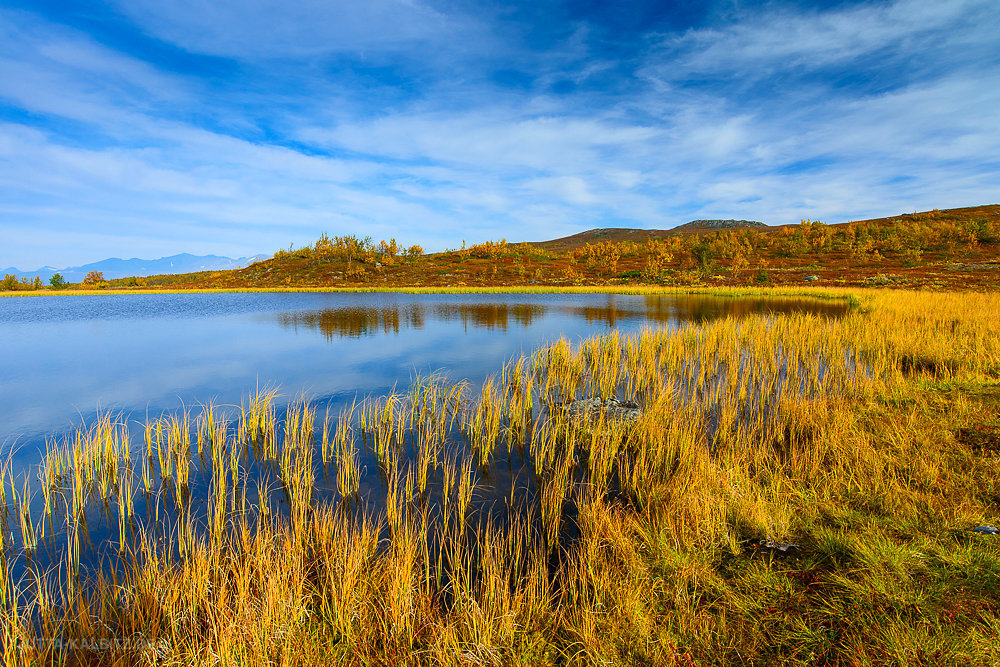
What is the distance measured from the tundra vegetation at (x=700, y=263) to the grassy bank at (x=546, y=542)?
1541 inches

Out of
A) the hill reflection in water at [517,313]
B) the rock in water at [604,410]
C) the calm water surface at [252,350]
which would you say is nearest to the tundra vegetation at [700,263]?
the hill reflection in water at [517,313]

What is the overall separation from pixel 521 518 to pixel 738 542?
8.09 ft

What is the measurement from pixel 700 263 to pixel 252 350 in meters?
56.9

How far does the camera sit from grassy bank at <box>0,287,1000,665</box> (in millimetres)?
2898

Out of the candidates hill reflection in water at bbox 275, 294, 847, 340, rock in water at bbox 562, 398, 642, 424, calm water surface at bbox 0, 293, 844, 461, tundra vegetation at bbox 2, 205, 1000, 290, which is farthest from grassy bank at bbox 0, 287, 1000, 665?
tundra vegetation at bbox 2, 205, 1000, 290

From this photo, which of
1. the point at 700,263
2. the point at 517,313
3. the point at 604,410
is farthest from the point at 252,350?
the point at 700,263

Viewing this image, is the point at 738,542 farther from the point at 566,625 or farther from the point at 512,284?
the point at 512,284

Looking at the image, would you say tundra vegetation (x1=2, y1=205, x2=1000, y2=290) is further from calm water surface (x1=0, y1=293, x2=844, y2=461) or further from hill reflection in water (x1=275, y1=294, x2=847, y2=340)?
calm water surface (x1=0, y1=293, x2=844, y2=461)

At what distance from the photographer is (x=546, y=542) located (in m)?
4.67

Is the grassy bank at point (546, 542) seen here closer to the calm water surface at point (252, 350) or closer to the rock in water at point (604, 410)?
the rock in water at point (604, 410)

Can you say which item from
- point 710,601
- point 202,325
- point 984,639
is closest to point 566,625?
point 710,601

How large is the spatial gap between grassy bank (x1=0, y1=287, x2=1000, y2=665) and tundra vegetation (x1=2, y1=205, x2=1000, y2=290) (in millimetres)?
39144

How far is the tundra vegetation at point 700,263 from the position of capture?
142 ft

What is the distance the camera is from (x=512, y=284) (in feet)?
176
